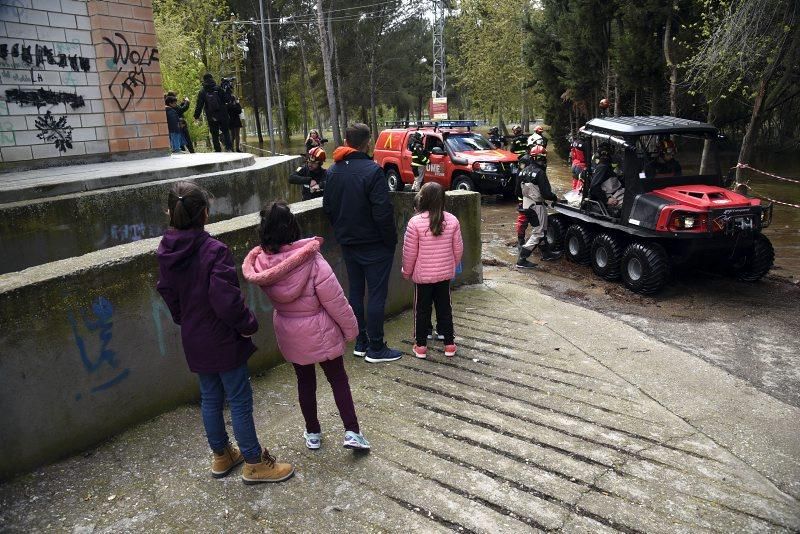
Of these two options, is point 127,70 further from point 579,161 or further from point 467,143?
point 467,143

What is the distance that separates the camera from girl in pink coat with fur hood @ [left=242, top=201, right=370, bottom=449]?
3096 millimetres

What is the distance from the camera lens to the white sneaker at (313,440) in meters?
3.40

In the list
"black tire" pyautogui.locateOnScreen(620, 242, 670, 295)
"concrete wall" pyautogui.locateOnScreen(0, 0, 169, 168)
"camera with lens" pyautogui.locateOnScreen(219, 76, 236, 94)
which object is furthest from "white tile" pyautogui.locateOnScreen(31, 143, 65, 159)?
"black tire" pyautogui.locateOnScreen(620, 242, 670, 295)

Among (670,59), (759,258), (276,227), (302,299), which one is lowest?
(759,258)

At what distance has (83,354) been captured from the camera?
3.29 meters

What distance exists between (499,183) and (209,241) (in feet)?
40.3

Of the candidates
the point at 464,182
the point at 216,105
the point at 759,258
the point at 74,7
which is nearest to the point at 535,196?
the point at 759,258

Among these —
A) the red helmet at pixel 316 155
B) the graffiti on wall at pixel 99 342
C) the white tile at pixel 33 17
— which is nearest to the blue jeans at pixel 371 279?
the graffiti on wall at pixel 99 342

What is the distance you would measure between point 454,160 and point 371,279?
10640mm

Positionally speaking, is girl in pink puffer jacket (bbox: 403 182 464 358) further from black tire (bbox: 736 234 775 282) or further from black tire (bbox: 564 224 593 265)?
black tire (bbox: 736 234 775 282)

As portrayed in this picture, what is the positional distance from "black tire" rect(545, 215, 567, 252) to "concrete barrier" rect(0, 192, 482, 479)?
6.61 metres

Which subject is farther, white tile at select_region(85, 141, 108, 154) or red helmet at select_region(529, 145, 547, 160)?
white tile at select_region(85, 141, 108, 154)

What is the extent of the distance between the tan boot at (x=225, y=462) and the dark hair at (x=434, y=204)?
7.43ft

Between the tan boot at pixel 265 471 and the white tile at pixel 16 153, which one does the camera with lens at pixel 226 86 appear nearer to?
the white tile at pixel 16 153
